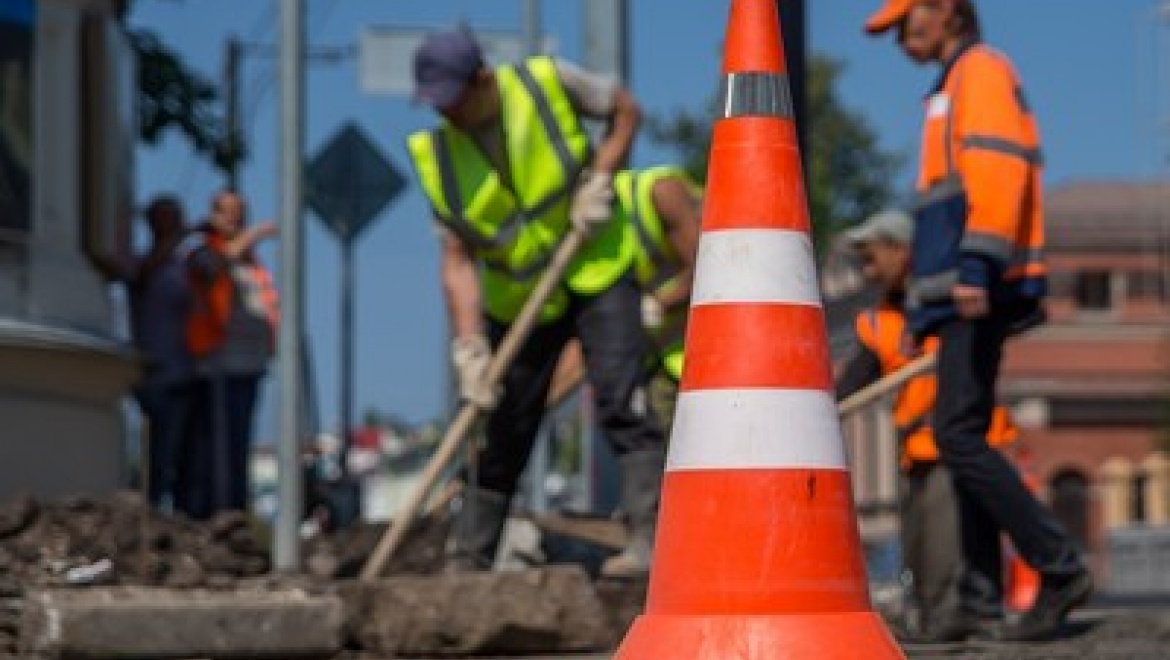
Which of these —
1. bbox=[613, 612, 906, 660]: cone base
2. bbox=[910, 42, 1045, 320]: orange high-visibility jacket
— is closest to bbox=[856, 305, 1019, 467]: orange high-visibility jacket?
bbox=[910, 42, 1045, 320]: orange high-visibility jacket

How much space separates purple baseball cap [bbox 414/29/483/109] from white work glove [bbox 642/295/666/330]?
1582mm

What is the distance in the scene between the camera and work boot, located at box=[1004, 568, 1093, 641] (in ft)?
30.2

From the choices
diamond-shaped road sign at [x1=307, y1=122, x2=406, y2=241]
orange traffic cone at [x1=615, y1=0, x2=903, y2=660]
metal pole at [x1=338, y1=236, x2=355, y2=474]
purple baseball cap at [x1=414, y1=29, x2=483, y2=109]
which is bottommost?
metal pole at [x1=338, y1=236, x2=355, y2=474]

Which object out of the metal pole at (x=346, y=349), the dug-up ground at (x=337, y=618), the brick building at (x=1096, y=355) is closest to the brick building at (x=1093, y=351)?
the brick building at (x=1096, y=355)

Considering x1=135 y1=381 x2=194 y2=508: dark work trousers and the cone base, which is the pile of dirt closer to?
the cone base

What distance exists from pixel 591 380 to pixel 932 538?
123cm

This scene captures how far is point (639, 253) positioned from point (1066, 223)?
86.1 meters

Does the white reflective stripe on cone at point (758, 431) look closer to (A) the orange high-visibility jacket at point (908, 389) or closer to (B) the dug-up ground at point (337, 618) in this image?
(B) the dug-up ground at point (337, 618)

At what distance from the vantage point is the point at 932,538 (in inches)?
402

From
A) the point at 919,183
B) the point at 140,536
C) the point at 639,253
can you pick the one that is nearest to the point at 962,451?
the point at 919,183

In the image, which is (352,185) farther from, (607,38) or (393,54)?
(607,38)

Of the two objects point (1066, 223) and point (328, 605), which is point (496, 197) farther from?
point (1066, 223)

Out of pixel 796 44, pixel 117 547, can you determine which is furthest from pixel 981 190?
pixel 117 547

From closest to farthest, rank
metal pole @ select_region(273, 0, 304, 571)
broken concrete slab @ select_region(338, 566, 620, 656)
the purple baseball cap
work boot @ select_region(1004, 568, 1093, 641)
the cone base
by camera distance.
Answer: the cone base
broken concrete slab @ select_region(338, 566, 620, 656)
work boot @ select_region(1004, 568, 1093, 641)
the purple baseball cap
metal pole @ select_region(273, 0, 304, 571)
